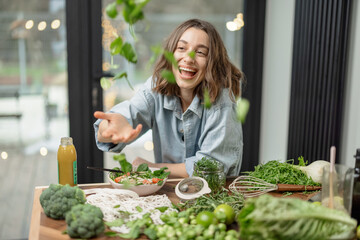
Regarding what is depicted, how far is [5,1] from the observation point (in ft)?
9.74

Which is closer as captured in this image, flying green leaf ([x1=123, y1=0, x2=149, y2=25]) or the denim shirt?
flying green leaf ([x1=123, y1=0, x2=149, y2=25])

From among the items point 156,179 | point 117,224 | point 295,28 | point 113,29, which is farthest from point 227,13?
point 117,224

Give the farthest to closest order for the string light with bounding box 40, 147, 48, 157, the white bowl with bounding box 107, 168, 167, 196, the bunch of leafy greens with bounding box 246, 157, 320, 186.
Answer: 1. the string light with bounding box 40, 147, 48, 157
2. the bunch of leafy greens with bounding box 246, 157, 320, 186
3. the white bowl with bounding box 107, 168, 167, 196

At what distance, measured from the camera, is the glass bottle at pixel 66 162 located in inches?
63.2

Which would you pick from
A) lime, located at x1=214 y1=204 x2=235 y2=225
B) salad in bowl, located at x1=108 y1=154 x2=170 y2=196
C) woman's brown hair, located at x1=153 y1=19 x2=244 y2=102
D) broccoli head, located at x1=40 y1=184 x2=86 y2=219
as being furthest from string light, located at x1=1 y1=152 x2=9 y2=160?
lime, located at x1=214 y1=204 x2=235 y2=225

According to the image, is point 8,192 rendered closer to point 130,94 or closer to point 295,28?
point 130,94

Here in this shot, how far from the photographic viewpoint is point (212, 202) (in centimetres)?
139

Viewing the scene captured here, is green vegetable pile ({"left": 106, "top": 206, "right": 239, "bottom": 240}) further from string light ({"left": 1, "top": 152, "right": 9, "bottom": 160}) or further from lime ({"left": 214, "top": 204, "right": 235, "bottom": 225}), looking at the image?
string light ({"left": 1, "top": 152, "right": 9, "bottom": 160})

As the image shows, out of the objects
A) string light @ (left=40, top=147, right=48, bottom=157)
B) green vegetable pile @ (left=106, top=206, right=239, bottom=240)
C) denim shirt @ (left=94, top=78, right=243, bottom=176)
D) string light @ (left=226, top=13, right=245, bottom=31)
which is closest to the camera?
green vegetable pile @ (left=106, top=206, right=239, bottom=240)

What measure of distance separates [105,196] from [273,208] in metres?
0.70

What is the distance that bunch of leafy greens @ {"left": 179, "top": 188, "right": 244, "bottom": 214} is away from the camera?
4.49 ft

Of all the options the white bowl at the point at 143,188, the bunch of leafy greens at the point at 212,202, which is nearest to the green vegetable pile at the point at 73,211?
the white bowl at the point at 143,188

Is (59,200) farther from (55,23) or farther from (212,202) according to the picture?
(55,23)

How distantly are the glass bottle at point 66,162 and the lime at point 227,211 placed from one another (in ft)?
2.12
